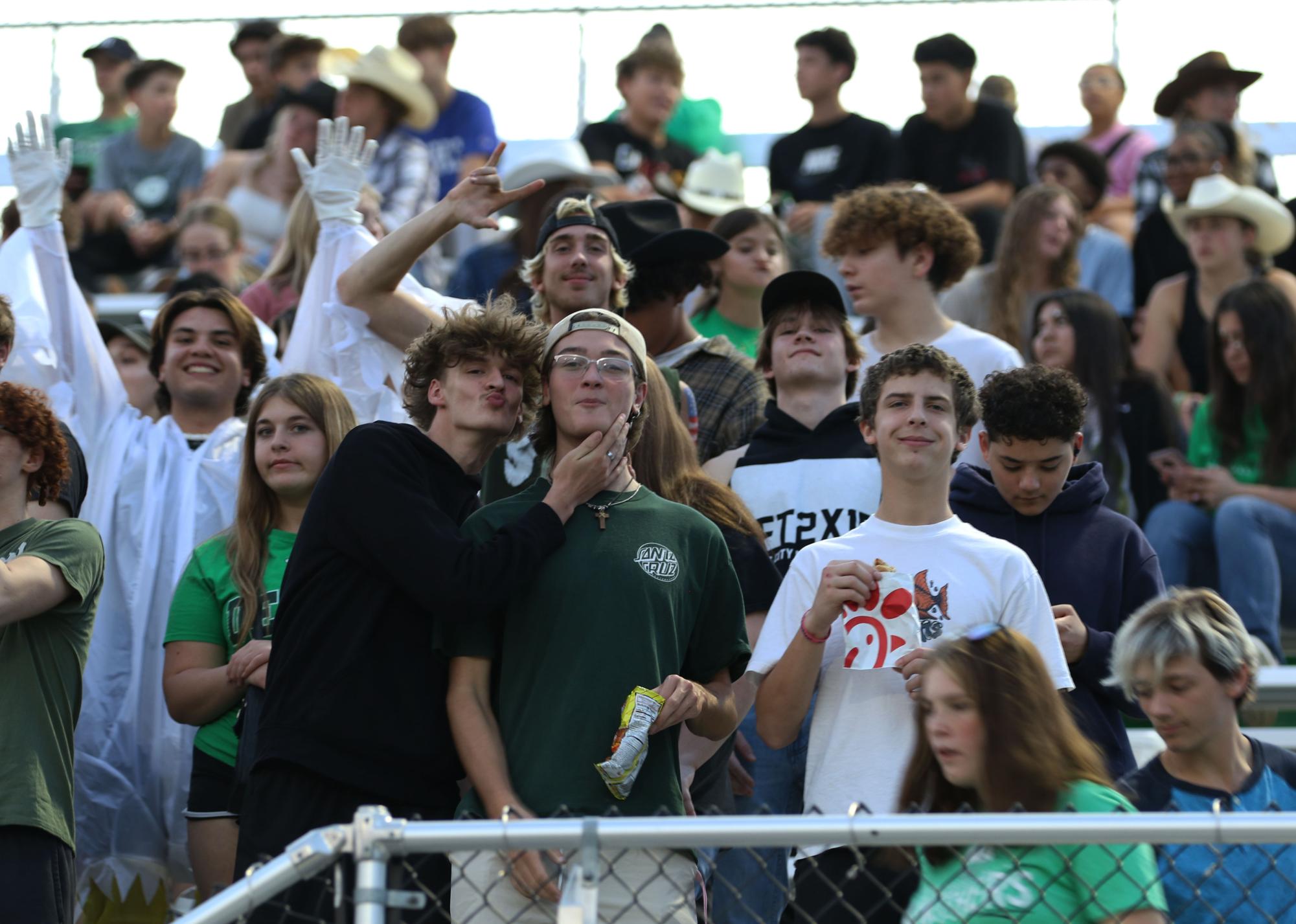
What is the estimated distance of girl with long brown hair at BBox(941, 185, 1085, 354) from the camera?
274 inches

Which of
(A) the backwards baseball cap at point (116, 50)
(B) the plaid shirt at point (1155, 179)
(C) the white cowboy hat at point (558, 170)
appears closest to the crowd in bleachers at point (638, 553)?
(C) the white cowboy hat at point (558, 170)

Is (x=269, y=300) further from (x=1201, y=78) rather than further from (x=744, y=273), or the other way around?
(x=1201, y=78)

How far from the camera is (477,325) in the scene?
3.91 metres

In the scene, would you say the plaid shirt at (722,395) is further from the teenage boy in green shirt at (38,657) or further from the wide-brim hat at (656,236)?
the teenage boy in green shirt at (38,657)

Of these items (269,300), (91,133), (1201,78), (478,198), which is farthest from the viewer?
(91,133)

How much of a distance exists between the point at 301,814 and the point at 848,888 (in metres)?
1.12

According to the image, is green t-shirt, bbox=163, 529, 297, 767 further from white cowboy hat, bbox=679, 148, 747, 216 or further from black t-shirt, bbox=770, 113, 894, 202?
black t-shirt, bbox=770, 113, 894, 202

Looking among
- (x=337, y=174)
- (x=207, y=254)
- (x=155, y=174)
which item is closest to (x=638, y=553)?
(x=337, y=174)

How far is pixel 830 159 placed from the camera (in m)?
8.52

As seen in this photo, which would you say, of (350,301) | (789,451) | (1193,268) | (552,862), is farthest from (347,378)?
(1193,268)

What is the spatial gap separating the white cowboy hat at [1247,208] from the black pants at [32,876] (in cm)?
546

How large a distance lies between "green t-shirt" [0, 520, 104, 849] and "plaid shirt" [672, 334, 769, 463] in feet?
6.09

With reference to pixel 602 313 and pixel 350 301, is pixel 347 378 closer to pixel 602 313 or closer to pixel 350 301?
pixel 350 301

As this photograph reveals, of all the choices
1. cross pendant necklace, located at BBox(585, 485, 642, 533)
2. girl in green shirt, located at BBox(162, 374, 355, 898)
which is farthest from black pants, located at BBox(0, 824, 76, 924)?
cross pendant necklace, located at BBox(585, 485, 642, 533)
